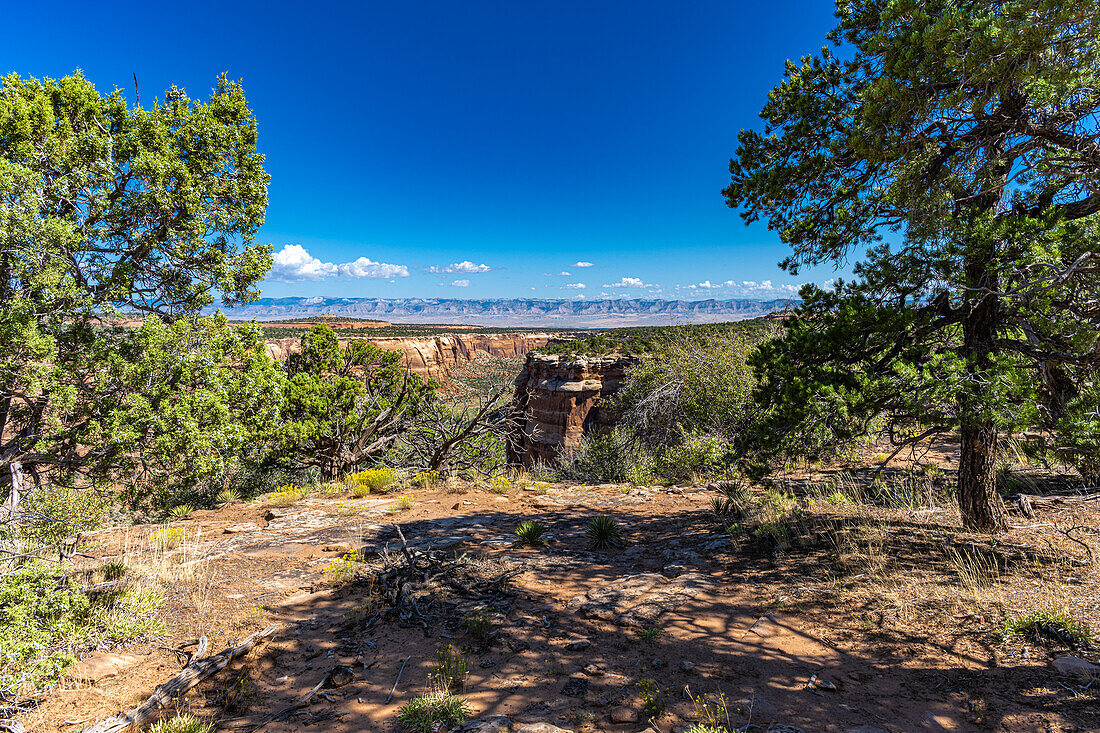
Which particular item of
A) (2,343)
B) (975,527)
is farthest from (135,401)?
(975,527)

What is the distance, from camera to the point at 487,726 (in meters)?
2.94

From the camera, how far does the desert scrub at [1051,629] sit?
3346mm

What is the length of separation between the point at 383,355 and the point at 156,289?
709cm

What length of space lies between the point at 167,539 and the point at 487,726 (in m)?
6.04

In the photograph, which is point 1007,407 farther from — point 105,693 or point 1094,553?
point 105,693

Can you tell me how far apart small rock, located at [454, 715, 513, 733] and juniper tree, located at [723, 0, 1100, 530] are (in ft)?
12.0

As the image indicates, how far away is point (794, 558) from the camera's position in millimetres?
5617

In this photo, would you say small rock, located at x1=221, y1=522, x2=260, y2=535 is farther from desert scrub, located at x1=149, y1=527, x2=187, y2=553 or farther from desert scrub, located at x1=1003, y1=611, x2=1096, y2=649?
desert scrub, located at x1=1003, y1=611, x2=1096, y2=649

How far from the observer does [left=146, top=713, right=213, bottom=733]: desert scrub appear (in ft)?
9.43

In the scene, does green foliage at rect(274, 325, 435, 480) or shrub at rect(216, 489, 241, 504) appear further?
green foliage at rect(274, 325, 435, 480)

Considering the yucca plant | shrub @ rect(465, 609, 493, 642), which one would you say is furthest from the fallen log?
the yucca plant

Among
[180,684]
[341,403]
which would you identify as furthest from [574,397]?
[180,684]

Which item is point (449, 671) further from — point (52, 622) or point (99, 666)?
point (52, 622)

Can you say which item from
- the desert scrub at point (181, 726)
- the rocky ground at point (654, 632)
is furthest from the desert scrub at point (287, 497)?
the desert scrub at point (181, 726)
